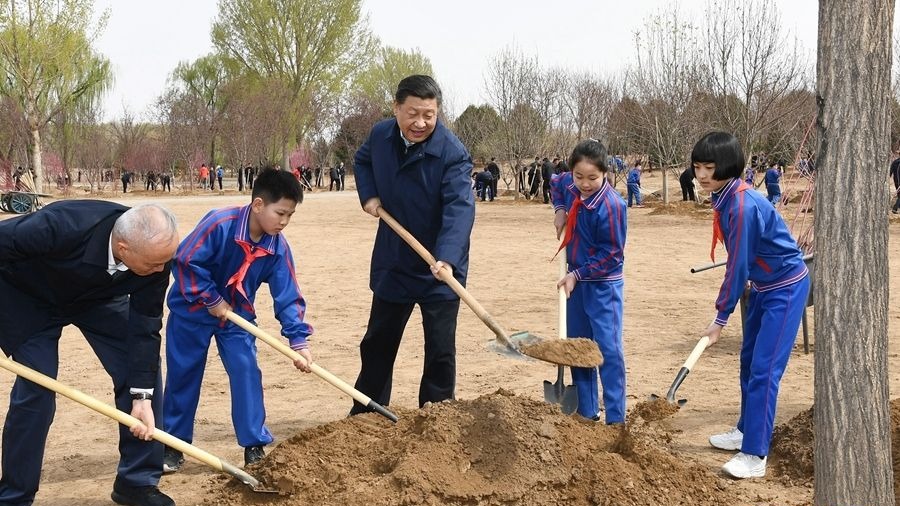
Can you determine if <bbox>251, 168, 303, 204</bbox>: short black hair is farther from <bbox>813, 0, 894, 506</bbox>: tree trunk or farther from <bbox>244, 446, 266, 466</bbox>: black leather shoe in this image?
<bbox>813, 0, 894, 506</bbox>: tree trunk

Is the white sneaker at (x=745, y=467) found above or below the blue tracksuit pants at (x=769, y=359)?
below

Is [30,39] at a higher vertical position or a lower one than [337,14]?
Result: lower

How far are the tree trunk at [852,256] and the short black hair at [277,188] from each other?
7.81 ft

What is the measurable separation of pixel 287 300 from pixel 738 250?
2.20 m

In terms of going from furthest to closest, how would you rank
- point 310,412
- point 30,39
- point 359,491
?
point 30,39, point 310,412, point 359,491

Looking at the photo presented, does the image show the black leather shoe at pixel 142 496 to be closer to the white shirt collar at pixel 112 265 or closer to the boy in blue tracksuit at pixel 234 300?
the boy in blue tracksuit at pixel 234 300

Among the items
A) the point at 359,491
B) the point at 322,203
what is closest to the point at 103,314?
the point at 359,491

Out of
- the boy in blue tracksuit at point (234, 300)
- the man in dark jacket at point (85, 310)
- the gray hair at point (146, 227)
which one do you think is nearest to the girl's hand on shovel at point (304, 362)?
the boy in blue tracksuit at point (234, 300)

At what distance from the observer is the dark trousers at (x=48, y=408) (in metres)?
3.60

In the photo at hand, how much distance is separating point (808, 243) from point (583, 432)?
4.74 m

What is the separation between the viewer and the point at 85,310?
389 centimetres

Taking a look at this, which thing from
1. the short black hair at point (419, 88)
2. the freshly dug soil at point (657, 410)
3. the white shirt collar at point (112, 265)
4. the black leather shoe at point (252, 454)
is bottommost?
the black leather shoe at point (252, 454)

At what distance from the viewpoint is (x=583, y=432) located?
4.03 m

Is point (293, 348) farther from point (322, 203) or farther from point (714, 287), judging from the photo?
point (322, 203)
